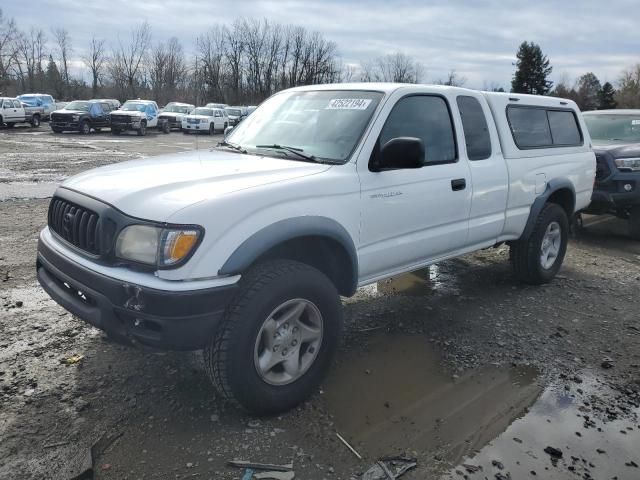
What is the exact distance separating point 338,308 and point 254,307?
2.20ft

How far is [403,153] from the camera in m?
3.31

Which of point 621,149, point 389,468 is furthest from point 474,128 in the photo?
point 621,149

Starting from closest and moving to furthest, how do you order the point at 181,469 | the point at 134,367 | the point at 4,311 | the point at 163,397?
the point at 181,469 → the point at 163,397 → the point at 134,367 → the point at 4,311

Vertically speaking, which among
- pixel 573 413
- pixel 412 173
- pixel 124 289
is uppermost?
pixel 412 173

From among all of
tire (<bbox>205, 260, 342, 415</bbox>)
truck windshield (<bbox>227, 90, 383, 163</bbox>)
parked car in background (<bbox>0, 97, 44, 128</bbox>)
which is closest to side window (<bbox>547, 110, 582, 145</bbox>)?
truck windshield (<bbox>227, 90, 383, 163</bbox>)

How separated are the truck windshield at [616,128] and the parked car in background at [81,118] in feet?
87.2

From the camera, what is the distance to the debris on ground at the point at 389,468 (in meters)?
2.62

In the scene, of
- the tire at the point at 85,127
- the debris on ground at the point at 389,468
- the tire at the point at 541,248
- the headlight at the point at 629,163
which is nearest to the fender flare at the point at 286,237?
the debris on ground at the point at 389,468

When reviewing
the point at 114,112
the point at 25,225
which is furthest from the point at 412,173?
the point at 114,112

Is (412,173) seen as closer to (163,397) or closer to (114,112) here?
(163,397)

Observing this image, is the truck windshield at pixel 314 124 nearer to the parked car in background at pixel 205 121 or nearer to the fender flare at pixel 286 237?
the fender flare at pixel 286 237

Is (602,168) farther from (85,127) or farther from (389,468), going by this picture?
(85,127)

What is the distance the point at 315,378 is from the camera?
323cm

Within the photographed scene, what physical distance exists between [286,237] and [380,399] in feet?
4.11
